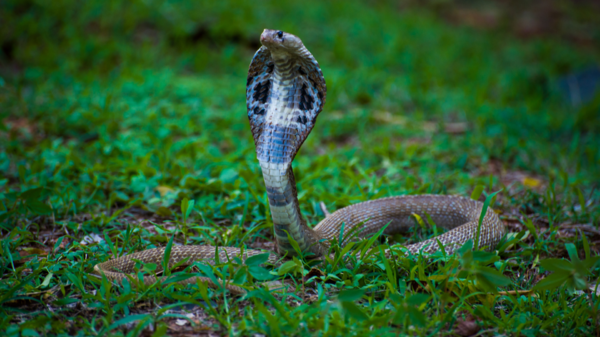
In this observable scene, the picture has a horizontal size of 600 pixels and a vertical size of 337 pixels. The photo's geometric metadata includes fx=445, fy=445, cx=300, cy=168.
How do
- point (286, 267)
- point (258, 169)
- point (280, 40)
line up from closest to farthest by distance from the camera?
point (280, 40) → point (286, 267) → point (258, 169)

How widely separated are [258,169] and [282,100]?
5.27 ft

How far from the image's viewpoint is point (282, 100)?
91.0 inches

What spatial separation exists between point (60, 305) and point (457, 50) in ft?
26.5

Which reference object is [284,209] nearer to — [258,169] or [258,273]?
[258,273]

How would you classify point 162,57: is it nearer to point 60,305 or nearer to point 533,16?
point 60,305

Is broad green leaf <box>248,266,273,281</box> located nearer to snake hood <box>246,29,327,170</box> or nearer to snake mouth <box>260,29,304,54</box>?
snake hood <box>246,29,327,170</box>

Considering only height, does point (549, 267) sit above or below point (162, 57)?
below

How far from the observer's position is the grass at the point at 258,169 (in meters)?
2.06

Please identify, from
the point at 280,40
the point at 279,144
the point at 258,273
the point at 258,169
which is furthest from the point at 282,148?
the point at 258,169

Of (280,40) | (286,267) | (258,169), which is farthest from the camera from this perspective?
(258,169)

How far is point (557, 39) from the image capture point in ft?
36.2

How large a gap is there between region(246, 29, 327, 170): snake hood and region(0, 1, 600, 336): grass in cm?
59

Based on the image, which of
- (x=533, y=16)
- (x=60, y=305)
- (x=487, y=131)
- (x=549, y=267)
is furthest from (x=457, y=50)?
(x=60, y=305)

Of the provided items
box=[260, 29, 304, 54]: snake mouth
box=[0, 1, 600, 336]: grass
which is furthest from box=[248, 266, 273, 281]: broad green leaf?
box=[260, 29, 304, 54]: snake mouth
